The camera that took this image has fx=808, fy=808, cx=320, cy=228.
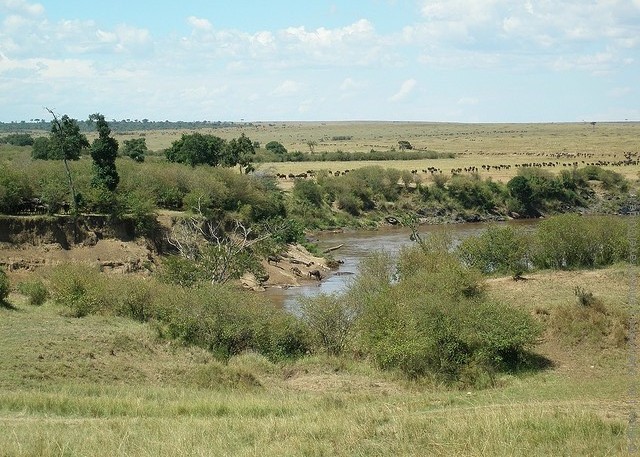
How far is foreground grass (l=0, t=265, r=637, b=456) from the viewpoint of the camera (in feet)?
50.5

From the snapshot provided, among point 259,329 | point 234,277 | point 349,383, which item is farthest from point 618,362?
point 234,277

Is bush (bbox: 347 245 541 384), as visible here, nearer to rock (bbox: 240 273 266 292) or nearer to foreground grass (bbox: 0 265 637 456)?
foreground grass (bbox: 0 265 637 456)

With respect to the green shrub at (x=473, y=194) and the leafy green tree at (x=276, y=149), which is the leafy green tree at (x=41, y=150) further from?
the leafy green tree at (x=276, y=149)

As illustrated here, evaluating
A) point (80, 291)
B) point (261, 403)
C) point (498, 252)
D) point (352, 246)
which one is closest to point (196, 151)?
point (352, 246)

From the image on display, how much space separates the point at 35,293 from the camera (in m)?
40.0

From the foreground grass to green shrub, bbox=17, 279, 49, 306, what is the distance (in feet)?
12.7

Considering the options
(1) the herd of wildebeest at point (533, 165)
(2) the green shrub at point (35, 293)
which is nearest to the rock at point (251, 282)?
(2) the green shrub at point (35, 293)

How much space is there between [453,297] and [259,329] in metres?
8.74

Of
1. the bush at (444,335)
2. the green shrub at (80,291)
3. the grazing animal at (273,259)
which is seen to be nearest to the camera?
the bush at (444,335)

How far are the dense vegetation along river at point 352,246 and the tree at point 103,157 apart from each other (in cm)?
1535

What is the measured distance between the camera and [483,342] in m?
29.8

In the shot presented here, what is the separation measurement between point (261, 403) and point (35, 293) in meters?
23.1

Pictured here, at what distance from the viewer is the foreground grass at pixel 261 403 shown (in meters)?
15.4

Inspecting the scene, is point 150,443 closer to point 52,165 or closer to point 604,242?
point 604,242
